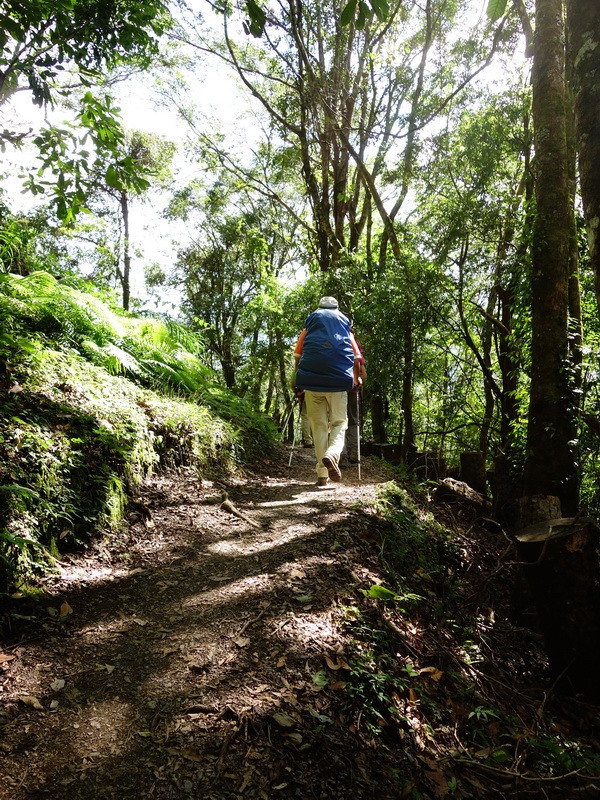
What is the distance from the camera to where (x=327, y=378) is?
609cm

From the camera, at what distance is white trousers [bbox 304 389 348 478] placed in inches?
245

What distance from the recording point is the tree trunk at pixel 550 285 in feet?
15.8

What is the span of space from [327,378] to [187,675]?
4.07m

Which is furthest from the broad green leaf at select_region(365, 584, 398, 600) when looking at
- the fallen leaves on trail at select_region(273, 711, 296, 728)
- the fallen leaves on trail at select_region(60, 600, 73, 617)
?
the fallen leaves on trail at select_region(60, 600, 73, 617)

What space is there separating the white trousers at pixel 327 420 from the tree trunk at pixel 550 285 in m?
2.25

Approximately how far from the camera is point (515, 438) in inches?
279

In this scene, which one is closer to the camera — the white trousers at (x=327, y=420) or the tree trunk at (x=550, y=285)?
the tree trunk at (x=550, y=285)

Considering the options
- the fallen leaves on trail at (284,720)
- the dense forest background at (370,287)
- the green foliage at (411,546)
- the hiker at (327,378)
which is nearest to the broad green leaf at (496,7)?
the dense forest background at (370,287)

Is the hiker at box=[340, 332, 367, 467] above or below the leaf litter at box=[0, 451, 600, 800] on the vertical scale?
above

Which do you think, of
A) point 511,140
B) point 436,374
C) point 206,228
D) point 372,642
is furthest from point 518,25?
point 206,228

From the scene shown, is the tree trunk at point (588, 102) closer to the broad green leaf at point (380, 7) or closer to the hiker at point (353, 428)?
the broad green leaf at point (380, 7)

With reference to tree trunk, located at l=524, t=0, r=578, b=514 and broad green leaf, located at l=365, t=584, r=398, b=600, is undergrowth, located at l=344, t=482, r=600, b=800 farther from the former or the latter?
tree trunk, located at l=524, t=0, r=578, b=514

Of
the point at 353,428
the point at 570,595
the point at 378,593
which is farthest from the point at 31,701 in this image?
the point at 353,428

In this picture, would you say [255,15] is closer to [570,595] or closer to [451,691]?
[451,691]
